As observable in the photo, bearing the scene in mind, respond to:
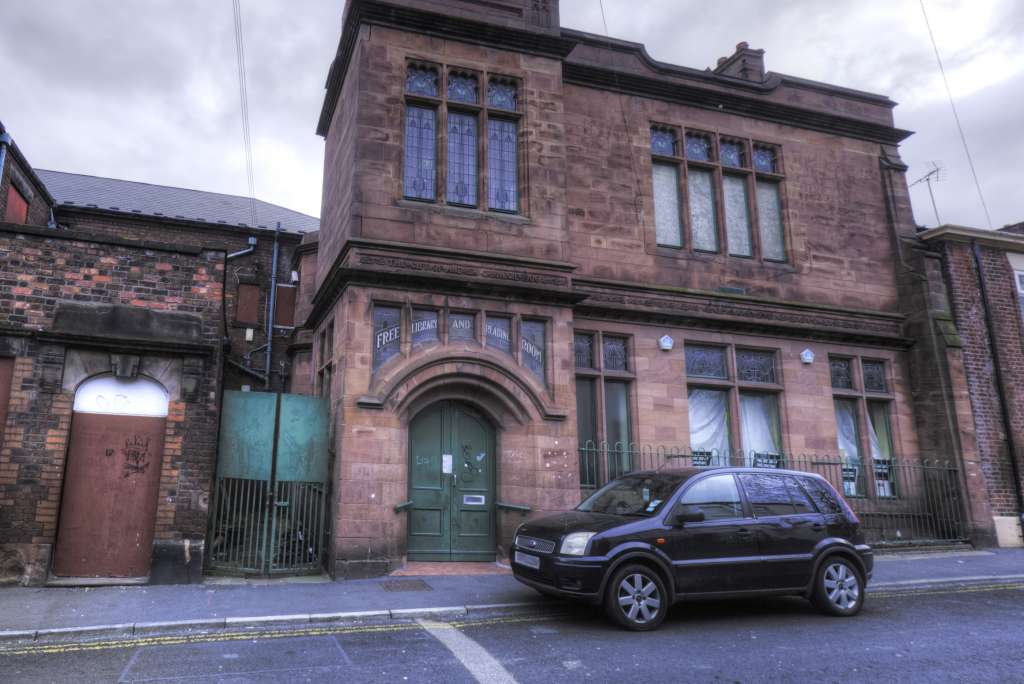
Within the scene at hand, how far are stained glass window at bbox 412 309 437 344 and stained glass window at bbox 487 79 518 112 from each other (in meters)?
4.44

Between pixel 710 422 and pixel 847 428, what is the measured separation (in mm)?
3413

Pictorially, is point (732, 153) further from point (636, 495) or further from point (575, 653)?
point (575, 653)

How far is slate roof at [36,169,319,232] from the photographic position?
2148cm

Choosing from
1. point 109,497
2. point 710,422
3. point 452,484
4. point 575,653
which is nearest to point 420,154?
point 452,484

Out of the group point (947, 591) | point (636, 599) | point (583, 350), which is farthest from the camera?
point (583, 350)

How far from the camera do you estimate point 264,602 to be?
828cm

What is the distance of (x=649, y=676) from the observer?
18.6 ft

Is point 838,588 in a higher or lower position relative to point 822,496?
lower

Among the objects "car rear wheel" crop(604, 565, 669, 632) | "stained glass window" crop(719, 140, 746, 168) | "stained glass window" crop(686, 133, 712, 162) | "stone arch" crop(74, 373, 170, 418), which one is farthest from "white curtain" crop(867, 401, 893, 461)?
"stone arch" crop(74, 373, 170, 418)

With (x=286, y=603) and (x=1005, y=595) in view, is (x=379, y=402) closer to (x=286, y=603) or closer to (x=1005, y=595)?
(x=286, y=603)

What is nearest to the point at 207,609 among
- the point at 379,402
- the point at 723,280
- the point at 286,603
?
the point at 286,603

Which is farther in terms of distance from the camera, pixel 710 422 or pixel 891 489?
pixel 891 489

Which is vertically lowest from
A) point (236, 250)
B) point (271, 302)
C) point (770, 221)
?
point (271, 302)

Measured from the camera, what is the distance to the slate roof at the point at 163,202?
2148cm
